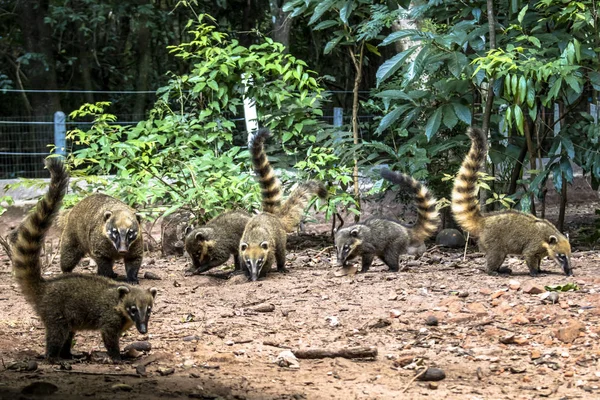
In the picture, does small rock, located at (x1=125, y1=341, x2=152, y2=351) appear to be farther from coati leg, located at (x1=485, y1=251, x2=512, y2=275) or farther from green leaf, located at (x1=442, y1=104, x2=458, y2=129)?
green leaf, located at (x1=442, y1=104, x2=458, y2=129)

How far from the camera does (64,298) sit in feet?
19.0

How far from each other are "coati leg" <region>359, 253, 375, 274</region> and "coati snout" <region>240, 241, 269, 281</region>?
1088mm

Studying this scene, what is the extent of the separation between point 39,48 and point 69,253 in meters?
10.8

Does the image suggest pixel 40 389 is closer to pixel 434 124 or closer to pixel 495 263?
pixel 495 263

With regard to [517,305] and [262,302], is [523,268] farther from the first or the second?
[262,302]

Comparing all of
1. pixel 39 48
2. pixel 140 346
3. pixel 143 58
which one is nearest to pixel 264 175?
pixel 140 346

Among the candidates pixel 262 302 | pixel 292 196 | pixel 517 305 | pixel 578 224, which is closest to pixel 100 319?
pixel 262 302

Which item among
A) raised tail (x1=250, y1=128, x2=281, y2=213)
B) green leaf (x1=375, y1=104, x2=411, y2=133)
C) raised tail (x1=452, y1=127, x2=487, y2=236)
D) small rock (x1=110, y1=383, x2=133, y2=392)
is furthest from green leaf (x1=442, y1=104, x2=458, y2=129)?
small rock (x1=110, y1=383, x2=133, y2=392)

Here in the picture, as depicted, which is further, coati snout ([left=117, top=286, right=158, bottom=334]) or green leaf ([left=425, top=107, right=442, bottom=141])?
green leaf ([left=425, top=107, right=442, bottom=141])

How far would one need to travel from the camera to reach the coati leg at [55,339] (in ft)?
18.4

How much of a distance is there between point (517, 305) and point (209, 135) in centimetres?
529

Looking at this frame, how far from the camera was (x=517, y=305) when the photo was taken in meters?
6.74

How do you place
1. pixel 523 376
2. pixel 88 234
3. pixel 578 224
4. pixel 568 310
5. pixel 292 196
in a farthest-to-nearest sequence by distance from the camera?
pixel 578 224 → pixel 292 196 → pixel 88 234 → pixel 568 310 → pixel 523 376

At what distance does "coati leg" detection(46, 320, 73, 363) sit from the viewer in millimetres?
5617
